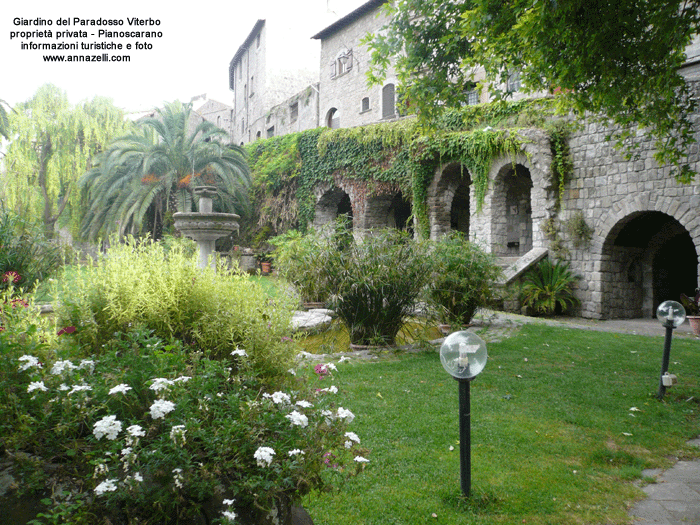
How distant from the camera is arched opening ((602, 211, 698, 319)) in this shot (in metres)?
11.4

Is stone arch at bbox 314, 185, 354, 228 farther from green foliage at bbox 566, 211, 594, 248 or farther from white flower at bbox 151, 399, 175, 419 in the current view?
white flower at bbox 151, 399, 175, 419

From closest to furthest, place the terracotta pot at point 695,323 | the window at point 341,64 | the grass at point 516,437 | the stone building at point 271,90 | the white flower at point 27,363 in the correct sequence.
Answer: the white flower at point 27,363
the grass at point 516,437
the terracotta pot at point 695,323
the window at point 341,64
the stone building at point 271,90

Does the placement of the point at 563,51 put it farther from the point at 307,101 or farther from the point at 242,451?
the point at 307,101

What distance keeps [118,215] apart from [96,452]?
17000 millimetres

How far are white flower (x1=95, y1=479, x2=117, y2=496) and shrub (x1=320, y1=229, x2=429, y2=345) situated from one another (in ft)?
A: 16.2

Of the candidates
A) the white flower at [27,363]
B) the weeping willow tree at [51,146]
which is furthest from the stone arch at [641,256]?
the weeping willow tree at [51,146]

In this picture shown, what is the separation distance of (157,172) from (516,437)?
17136 mm

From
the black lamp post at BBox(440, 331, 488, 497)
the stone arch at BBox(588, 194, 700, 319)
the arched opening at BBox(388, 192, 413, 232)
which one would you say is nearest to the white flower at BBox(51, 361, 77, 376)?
the black lamp post at BBox(440, 331, 488, 497)

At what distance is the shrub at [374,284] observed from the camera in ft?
21.4

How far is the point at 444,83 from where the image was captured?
21.7 feet

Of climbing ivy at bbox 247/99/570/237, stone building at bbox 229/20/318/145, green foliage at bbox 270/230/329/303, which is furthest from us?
stone building at bbox 229/20/318/145

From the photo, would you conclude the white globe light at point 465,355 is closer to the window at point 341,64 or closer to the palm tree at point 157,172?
the palm tree at point 157,172

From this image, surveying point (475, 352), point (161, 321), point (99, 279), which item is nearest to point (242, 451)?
point (161, 321)

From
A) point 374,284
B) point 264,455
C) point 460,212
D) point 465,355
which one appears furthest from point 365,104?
point 264,455
